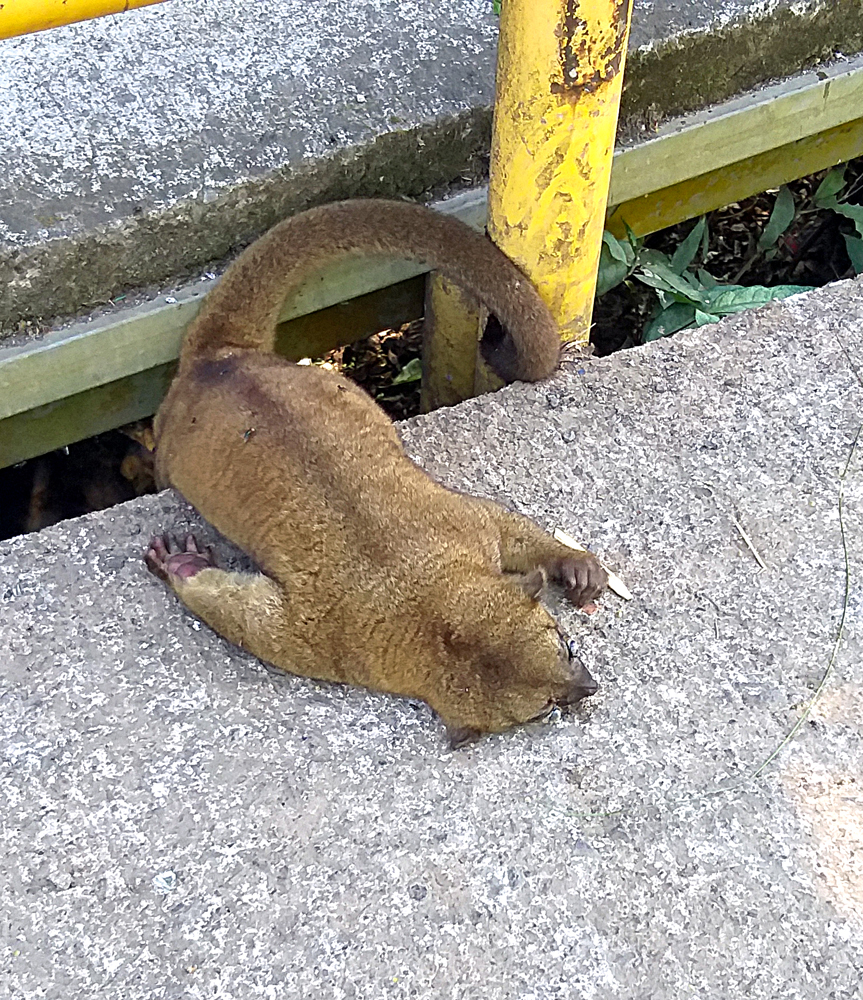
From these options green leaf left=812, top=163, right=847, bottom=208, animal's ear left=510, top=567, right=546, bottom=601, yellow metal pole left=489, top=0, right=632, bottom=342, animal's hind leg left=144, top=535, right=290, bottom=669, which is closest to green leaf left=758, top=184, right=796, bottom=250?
green leaf left=812, top=163, right=847, bottom=208

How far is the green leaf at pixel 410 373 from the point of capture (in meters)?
4.43

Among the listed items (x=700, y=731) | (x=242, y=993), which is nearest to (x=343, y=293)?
(x=700, y=731)

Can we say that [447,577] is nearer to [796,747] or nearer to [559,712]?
[559,712]

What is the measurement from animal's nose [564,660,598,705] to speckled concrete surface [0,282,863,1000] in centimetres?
13

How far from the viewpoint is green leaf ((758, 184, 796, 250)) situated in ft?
13.4

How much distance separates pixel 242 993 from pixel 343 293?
1.92 metres

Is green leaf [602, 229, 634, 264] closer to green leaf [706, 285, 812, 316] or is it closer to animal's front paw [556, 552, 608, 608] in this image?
green leaf [706, 285, 812, 316]

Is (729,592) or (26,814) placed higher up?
(729,592)

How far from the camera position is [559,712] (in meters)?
2.66

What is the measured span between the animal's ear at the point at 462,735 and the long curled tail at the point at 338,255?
112cm

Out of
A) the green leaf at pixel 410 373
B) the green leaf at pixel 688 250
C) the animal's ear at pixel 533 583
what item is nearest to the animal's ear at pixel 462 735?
the animal's ear at pixel 533 583

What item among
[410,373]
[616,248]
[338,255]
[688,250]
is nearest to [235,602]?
[338,255]

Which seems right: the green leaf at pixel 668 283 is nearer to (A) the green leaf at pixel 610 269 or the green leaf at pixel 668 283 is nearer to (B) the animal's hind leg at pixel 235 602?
(A) the green leaf at pixel 610 269

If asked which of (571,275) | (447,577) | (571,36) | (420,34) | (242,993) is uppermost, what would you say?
(571,36)
